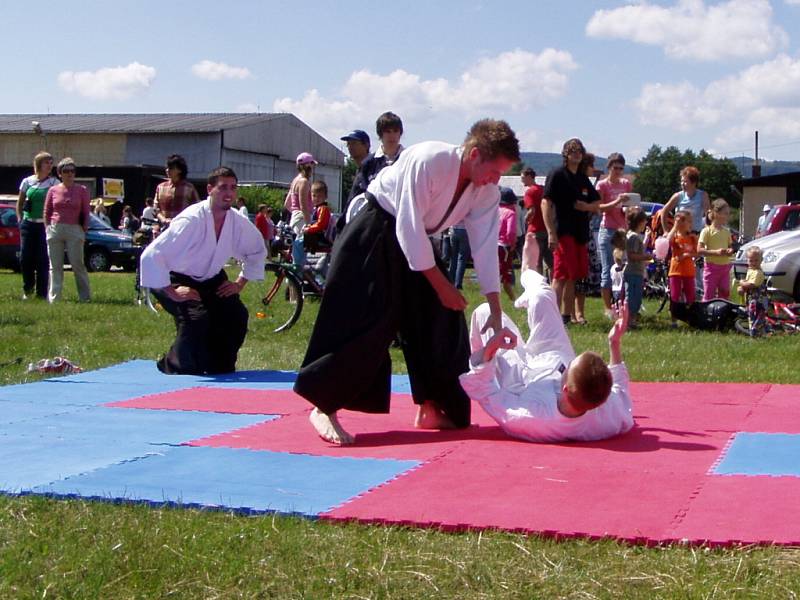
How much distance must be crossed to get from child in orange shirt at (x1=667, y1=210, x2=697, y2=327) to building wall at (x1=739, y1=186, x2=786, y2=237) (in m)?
36.9

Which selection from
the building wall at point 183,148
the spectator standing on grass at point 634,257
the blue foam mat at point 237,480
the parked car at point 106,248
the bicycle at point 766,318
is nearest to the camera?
the blue foam mat at point 237,480

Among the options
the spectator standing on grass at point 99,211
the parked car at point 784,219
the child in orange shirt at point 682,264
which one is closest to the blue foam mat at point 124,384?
the child in orange shirt at point 682,264

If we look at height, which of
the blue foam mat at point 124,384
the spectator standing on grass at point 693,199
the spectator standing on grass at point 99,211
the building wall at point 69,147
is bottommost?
the blue foam mat at point 124,384

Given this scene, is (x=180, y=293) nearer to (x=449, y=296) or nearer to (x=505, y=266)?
(x=449, y=296)

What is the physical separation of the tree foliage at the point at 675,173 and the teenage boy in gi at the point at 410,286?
9124 cm

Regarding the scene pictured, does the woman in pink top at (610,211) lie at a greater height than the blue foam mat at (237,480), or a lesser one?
greater

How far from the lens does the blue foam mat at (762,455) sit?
5102 millimetres

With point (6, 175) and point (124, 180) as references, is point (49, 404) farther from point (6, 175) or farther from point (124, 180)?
point (6, 175)

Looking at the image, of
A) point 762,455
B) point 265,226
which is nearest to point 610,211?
point 762,455

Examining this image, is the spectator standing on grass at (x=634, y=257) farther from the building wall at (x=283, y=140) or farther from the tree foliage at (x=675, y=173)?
the tree foliage at (x=675, y=173)

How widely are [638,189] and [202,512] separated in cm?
10222

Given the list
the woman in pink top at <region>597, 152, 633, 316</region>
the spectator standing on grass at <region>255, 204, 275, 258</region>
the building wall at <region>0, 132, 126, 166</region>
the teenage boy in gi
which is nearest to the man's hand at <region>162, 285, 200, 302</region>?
the teenage boy in gi

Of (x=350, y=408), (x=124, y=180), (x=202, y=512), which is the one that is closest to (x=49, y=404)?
(x=350, y=408)

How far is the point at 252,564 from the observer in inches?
147
